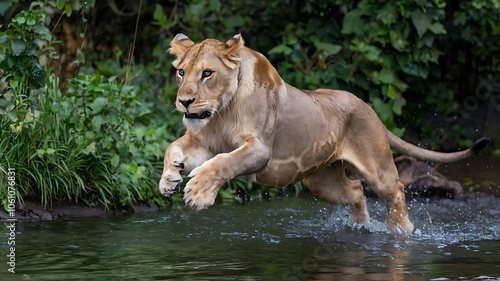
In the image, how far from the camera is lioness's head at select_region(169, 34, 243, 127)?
19.1 ft

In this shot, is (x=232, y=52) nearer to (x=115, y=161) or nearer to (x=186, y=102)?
(x=186, y=102)

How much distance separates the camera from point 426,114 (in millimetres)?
10859

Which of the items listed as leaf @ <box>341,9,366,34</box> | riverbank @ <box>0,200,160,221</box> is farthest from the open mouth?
leaf @ <box>341,9,366,34</box>

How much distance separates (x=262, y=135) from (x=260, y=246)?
74 centimetres

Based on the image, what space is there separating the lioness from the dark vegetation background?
175 centimetres

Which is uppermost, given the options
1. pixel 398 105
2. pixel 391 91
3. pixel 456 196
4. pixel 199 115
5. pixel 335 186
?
pixel 391 91

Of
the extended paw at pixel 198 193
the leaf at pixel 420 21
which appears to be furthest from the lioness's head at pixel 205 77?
the leaf at pixel 420 21

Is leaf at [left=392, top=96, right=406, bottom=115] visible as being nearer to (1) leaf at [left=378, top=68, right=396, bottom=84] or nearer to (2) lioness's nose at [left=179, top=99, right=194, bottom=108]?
(1) leaf at [left=378, top=68, right=396, bottom=84]

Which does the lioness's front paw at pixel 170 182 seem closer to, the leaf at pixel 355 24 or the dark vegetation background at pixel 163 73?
the dark vegetation background at pixel 163 73

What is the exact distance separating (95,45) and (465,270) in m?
6.42

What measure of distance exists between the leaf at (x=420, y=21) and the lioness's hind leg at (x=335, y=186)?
2.51 meters

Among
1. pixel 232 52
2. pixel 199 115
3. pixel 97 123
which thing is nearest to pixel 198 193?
pixel 199 115

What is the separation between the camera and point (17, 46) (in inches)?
300

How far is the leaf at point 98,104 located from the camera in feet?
26.0
